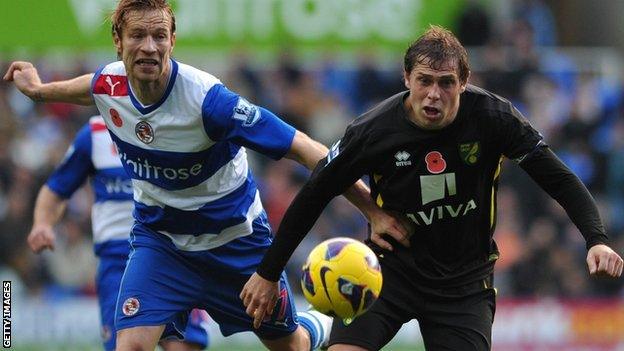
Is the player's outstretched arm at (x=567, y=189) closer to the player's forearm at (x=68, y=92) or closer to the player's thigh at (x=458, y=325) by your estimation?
the player's thigh at (x=458, y=325)

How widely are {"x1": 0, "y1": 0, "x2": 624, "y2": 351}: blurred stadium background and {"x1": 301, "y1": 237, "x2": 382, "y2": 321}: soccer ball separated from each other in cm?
744

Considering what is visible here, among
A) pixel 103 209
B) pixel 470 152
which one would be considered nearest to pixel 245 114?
pixel 470 152

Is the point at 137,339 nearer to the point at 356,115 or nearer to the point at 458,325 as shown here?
the point at 458,325

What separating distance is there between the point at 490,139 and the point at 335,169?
836mm

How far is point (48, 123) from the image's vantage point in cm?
1539

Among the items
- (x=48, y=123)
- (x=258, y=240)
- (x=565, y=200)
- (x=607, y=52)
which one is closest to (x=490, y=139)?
(x=565, y=200)

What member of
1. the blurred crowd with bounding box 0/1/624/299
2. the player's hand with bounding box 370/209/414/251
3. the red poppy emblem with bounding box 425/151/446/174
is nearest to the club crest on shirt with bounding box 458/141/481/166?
the red poppy emblem with bounding box 425/151/446/174

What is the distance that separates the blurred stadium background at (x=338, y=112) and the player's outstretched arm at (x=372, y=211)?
7.14 m

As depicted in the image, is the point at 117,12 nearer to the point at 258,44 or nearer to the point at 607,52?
the point at 258,44

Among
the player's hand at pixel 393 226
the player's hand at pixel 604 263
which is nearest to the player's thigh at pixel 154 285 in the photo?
the player's hand at pixel 393 226

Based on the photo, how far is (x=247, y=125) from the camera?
7.04 metres

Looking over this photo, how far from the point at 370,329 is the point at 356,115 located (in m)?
9.58

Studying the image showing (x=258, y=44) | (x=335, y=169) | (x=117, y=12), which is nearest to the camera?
(x=335, y=169)

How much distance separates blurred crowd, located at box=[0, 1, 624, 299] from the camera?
14875 millimetres
